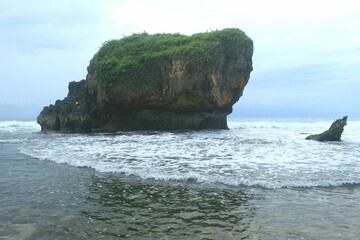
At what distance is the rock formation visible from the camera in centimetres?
2470

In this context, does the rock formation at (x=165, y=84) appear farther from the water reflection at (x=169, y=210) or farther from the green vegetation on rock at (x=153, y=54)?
the water reflection at (x=169, y=210)

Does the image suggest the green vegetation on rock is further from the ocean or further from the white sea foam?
the ocean

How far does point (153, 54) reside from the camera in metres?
25.8

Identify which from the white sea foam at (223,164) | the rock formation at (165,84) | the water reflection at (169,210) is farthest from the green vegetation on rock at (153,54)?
the water reflection at (169,210)

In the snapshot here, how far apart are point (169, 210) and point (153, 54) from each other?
21.2 m

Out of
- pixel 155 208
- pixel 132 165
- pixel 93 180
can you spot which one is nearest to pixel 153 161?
pixel 132 165

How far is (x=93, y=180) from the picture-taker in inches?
321

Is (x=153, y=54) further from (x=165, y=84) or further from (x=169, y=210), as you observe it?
(x=169, y=210)

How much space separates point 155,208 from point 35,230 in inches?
74.1

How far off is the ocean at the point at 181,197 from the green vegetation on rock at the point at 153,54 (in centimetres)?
1451

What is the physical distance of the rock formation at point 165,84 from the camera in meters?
24.7

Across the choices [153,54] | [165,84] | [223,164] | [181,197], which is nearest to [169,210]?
[181,197]

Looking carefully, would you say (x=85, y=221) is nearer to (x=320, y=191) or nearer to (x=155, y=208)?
(x=155, y=208)

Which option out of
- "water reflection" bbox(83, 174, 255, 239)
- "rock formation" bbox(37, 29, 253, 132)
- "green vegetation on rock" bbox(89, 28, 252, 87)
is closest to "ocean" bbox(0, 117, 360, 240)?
"water reflection" bbox(83, 174, 255, 239)
